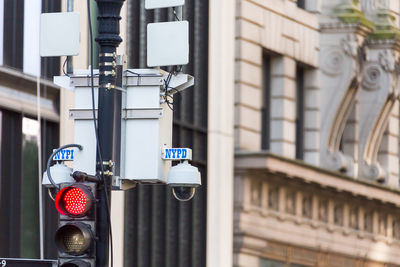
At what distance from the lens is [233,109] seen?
114 ft

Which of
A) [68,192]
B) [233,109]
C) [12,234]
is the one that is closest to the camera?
[68,192]

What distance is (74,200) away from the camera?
544 inches

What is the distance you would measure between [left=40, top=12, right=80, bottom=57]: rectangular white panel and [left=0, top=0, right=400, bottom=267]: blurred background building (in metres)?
9.77

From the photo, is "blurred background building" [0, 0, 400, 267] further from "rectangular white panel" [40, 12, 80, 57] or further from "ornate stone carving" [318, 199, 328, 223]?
"rectangular white panel" [40, 12, 80, 57]

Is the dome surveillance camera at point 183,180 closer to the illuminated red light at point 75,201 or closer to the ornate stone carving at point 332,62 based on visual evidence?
the illuminated red light at point 75,201

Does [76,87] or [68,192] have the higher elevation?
[76,87]

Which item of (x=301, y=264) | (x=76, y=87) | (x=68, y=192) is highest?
(x=76, y=87)

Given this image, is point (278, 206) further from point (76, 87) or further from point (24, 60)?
point (76, 87)

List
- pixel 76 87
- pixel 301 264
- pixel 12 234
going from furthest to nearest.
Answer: pixel 301 264
pixel 12 234
pixel 76 87

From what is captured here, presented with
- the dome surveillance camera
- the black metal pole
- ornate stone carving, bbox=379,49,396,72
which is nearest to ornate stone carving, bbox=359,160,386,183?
ornate stone carving, bbox=379,49,396,72

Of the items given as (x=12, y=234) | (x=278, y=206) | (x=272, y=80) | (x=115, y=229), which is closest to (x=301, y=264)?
(x=278, y=206)

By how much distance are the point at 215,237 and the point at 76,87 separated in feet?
60.2

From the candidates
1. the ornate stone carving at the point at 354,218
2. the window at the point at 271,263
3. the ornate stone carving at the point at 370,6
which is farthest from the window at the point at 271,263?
the ornate stone carving at the point at 370,6

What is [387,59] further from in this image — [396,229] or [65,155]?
[65,155]
